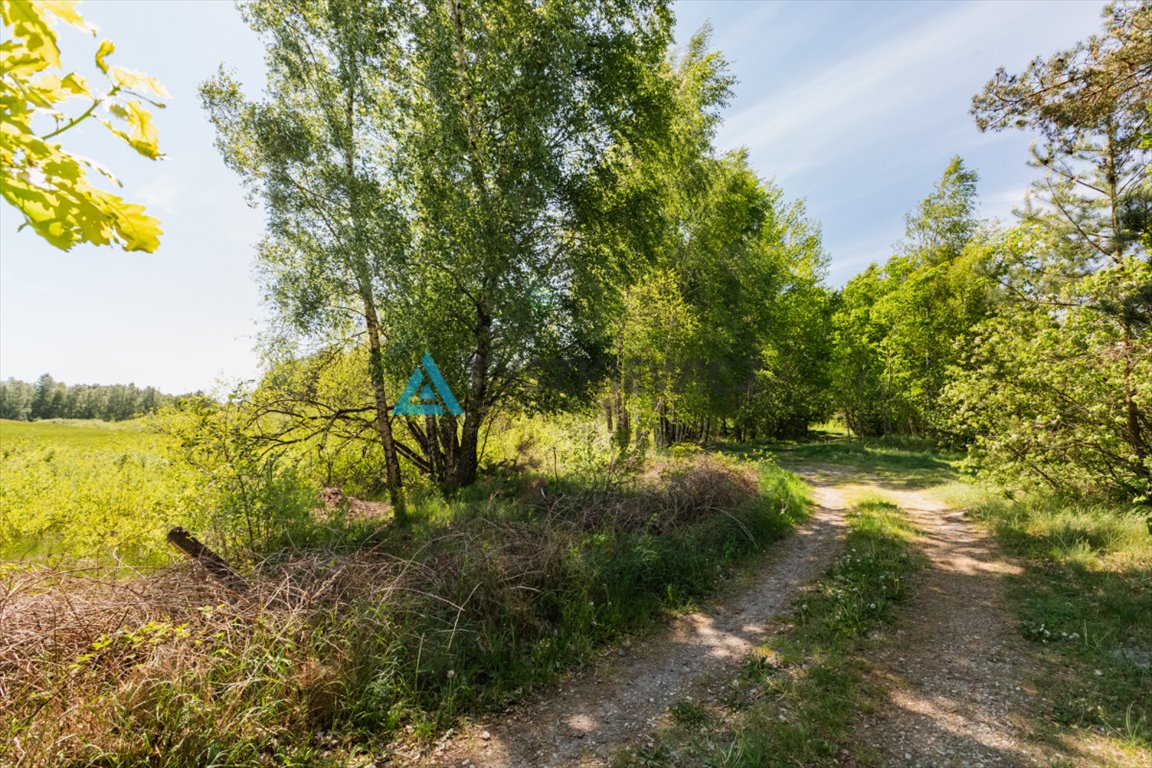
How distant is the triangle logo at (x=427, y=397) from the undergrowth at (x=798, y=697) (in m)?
7.73

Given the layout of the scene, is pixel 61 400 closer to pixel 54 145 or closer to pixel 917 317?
pixel 54 145

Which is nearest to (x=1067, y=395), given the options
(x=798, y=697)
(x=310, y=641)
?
(x=798, y=697)

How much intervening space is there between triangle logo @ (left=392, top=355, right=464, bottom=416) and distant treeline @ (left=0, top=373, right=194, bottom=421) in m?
75.3

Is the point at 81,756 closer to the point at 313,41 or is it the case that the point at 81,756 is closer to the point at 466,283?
the point at 466,283

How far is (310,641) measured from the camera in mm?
3930

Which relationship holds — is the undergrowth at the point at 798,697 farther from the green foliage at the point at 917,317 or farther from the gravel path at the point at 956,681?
the green foliage at the point at 917,317

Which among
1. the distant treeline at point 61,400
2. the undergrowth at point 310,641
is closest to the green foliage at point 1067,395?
the undergrowth at point 310,641

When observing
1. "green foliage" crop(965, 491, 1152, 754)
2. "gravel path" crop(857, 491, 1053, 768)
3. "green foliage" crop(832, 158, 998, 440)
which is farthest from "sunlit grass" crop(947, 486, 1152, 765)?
"green foliage" crop(832, 158, 998, 440)

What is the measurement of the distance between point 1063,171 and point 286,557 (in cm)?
1338

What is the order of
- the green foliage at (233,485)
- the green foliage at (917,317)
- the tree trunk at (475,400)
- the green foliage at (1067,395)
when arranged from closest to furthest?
the green foliage at (233,485), the green foliage at (1067,395), the tree trunk at (475,400), the green foliage at (917,317)

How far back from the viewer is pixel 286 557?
5.71 metres

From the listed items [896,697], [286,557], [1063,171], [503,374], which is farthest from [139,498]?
[1063,171]

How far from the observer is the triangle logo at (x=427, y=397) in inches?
391

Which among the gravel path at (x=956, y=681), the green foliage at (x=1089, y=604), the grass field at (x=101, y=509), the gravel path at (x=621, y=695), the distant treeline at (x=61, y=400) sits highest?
the distant treeline at (x=61, y=400)
